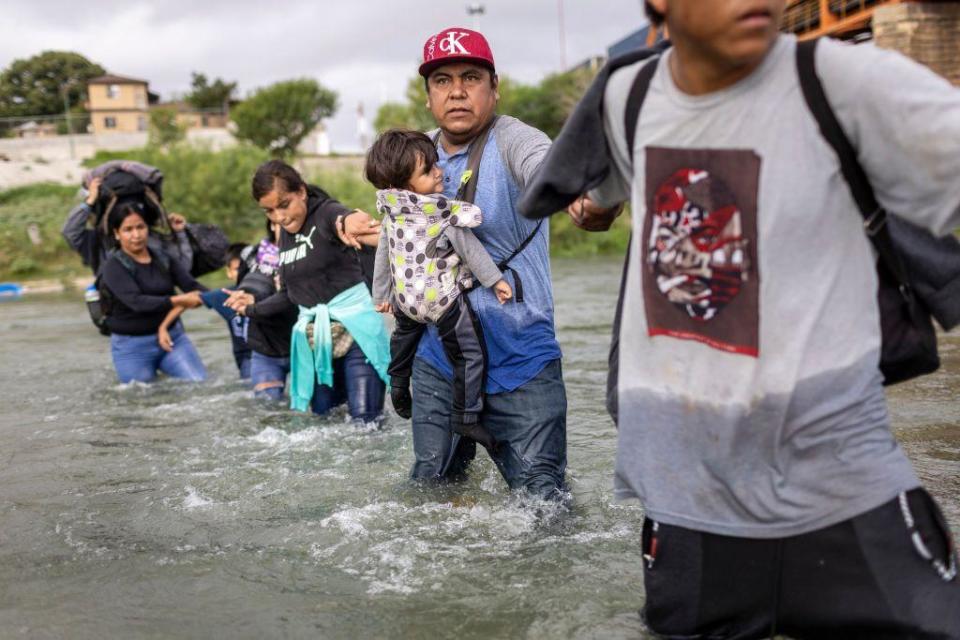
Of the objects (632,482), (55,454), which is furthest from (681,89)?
(55,454)

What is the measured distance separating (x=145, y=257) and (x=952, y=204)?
29.2 ft

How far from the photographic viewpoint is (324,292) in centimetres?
735

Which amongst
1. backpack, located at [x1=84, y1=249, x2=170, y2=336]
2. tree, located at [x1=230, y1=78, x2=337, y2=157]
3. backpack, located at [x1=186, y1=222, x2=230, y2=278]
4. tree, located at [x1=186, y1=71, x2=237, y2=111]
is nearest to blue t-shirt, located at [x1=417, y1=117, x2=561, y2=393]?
backpack, located at [x1=84, y1=249, x2=170, y2=336]

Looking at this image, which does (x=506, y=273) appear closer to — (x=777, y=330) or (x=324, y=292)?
(x=777, y=330)

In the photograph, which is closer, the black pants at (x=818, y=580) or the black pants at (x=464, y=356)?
the black pants at (x=818, y=580)

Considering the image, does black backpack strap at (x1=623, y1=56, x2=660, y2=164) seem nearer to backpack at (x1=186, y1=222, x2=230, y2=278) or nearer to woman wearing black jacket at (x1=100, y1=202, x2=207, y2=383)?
woman wearing black jacket at (x1=100, y1=202, x2=207, y2=383)

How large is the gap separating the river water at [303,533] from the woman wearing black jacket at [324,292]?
397mm

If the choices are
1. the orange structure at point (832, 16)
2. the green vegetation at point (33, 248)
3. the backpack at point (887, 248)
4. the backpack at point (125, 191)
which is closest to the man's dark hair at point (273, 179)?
the backpack at point (125, 191)

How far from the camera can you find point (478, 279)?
4.66 metres

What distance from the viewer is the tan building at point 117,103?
282 feet

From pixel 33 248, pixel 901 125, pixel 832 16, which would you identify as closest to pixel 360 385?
pixel 901 125

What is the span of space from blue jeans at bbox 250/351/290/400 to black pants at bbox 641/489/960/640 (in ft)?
21.5

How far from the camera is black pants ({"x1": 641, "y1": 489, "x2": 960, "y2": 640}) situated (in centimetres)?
241

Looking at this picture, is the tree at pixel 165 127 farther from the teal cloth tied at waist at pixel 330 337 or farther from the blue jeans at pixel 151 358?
the teal cloth tied at waist at pixel 330 337
